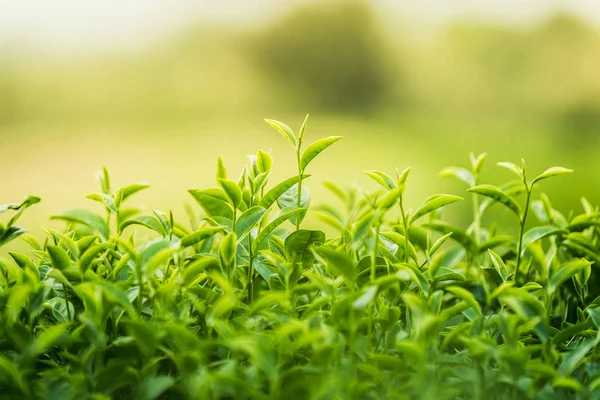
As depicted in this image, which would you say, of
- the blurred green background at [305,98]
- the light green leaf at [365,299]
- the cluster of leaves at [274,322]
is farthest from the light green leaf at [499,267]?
the blurred green background at [305,98]

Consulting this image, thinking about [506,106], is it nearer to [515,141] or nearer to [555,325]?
[515,141]

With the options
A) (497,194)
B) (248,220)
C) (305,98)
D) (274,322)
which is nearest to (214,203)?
(248,220)

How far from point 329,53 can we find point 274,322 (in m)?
6.28

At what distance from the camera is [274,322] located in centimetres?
56

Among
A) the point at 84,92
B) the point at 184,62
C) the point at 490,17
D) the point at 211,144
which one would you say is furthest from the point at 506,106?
the point at 84,92

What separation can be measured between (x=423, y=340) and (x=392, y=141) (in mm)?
4755

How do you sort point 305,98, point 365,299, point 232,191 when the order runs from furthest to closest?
1. point 305,98
2. point 232,191
3. point 365,299

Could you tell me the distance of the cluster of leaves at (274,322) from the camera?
0.50m

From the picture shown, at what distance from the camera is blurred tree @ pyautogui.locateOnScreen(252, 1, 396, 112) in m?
6.33

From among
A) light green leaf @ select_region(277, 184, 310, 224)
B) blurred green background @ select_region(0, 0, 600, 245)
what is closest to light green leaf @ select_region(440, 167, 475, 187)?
light green leaf @ select_region(277, 184, 310, 224)

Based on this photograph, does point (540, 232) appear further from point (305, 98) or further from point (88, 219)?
point (305, 98)

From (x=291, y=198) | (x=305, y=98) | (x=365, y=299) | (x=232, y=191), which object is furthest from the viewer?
(x=305, y=98)

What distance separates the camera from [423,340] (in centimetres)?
50

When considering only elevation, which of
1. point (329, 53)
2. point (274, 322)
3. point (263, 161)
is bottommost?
point (274, 322)
